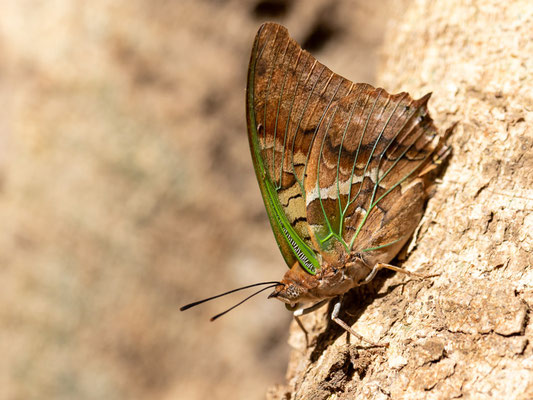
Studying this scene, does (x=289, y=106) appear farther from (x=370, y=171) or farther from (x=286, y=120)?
(x=370, y=171)

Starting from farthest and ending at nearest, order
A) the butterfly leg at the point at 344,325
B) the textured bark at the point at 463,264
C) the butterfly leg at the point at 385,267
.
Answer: the butterfly leg at the point at 385,267
the butterfly leg at the point at 344,325
the textured bark at the point at 463,264

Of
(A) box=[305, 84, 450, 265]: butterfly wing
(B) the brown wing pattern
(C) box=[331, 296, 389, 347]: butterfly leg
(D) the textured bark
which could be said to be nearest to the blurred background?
(D) the textured bark

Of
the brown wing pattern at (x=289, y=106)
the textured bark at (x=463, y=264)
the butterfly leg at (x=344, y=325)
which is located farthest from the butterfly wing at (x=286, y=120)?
the textured bark at (x=463, y=264)

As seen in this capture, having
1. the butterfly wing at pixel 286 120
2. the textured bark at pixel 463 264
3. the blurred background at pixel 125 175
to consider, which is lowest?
the textured bark at pixel 463 264

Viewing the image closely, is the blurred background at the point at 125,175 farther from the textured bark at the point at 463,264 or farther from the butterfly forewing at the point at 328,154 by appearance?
the butterfly forewing at the point at 328,154

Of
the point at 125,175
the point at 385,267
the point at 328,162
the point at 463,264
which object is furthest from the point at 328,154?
the point at 125,175

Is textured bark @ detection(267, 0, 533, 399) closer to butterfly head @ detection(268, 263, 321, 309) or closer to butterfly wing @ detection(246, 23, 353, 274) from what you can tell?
butterfly head @ detection(268, 263, 321, 309)

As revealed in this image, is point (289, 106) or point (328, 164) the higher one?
point (289, 106)
